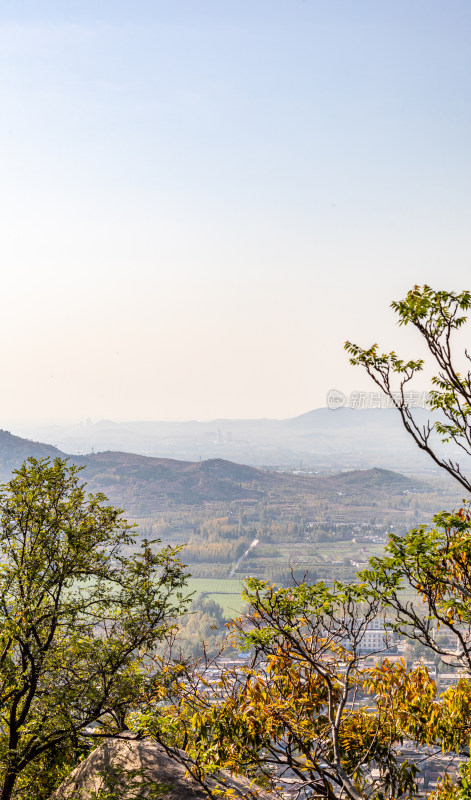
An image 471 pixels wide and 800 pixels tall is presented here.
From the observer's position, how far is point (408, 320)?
628 cm

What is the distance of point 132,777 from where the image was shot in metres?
5.82

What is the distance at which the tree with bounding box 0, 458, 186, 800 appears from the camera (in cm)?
647

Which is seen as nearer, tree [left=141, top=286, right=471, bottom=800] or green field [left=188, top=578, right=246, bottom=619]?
tree [left=141, top=286, right=471, bottom=800]

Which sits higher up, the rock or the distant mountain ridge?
the rock

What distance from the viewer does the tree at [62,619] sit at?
6.47 meters

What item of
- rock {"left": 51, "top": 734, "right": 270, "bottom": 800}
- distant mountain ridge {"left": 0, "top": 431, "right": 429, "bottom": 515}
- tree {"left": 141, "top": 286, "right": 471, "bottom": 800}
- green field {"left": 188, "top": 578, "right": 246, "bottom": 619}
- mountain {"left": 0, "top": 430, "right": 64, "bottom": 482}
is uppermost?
mountain {"left": 0, "top": 430, "right": 64, "bottom": 482}

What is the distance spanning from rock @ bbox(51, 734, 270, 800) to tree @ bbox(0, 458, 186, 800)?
42 centimetres

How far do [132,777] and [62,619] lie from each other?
192 centimetres

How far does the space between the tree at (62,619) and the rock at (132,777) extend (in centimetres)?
42

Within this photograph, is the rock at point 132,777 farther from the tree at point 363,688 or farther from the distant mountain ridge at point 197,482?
the distant mountain ridge at point 197,482

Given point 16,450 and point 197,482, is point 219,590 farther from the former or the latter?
point 197,482

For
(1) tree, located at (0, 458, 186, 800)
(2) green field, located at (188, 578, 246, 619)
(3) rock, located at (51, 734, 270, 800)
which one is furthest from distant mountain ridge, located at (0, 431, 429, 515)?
(3) rock, located at (51, 734, 270, 800)

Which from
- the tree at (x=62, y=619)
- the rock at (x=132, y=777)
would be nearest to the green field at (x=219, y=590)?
the tree at (x=62, y=619)

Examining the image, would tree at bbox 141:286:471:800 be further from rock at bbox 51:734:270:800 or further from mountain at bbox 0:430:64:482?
mountain at bbox 0:430:64:482
